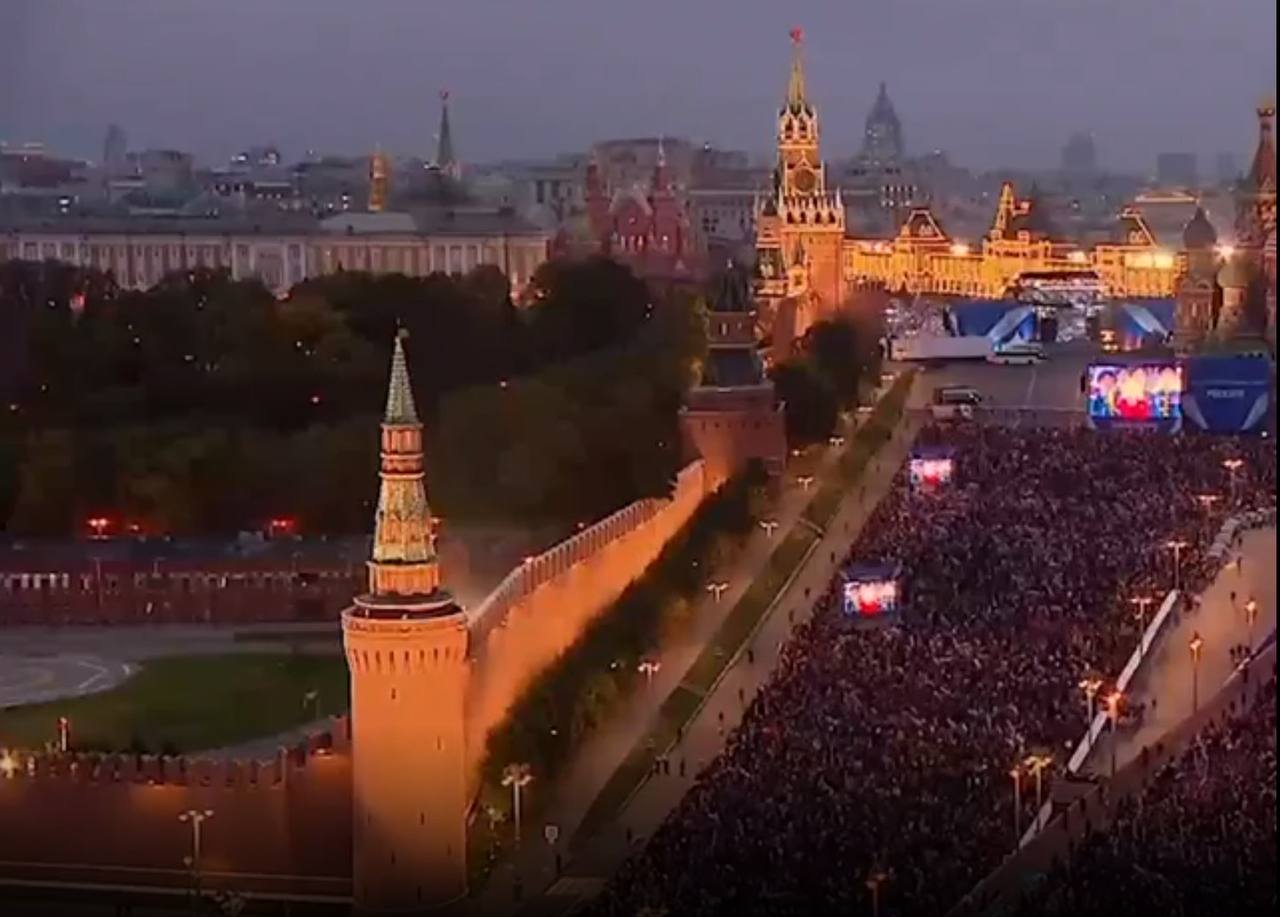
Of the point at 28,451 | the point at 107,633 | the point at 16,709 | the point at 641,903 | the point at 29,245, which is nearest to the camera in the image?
the point at 641,903

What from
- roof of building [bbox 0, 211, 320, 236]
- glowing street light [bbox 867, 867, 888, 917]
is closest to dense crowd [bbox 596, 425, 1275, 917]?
glowing street light [bbox 867, 867, 888, 917]

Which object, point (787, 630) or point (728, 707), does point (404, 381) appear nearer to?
point (728, 707)

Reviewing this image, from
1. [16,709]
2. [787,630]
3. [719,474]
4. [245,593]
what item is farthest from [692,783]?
[719,474]

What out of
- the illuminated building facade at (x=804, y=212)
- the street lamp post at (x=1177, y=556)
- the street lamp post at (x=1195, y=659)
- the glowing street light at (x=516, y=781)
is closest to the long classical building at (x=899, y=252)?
the illuminated building facade at (x=804, y=212)

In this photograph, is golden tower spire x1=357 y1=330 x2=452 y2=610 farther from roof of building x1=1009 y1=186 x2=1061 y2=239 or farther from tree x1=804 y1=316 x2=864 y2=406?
roof of building x1=1009 y1=186 x2=1061 y2=239

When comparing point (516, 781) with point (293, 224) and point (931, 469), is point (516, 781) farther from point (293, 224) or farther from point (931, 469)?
point (293, 224)

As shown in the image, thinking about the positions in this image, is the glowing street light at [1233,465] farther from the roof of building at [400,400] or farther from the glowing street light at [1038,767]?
the roof of building at [400,400]

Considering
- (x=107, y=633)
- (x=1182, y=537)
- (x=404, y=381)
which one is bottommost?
(x=107, y=633)
